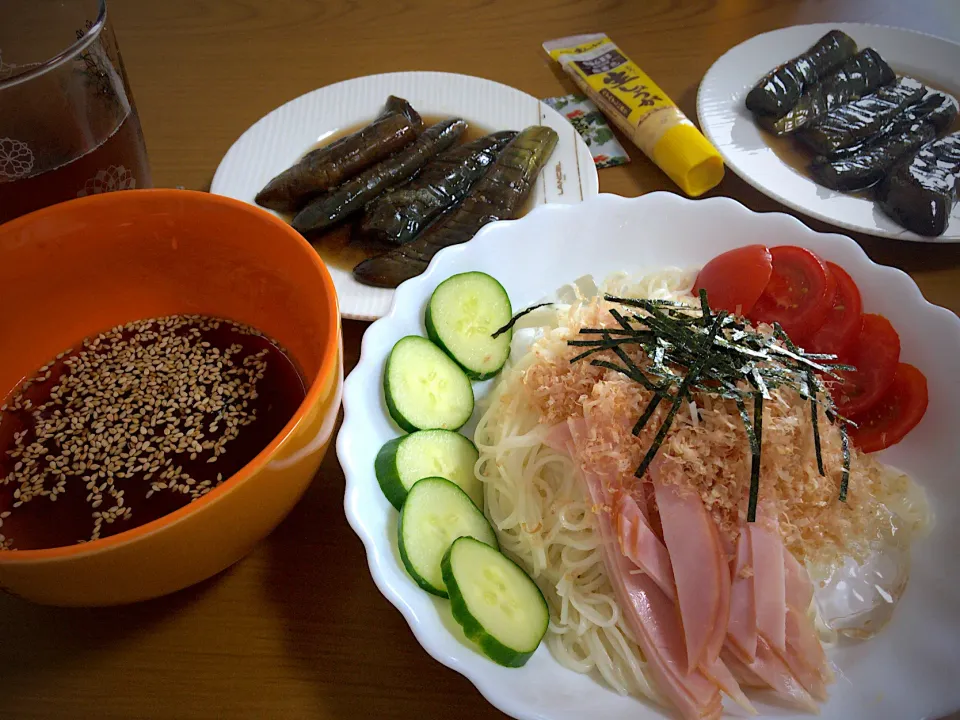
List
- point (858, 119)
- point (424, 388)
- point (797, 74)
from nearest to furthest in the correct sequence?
point (424, 388), point (858, 119), point (797, 74)

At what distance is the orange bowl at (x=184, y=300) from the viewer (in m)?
1.17

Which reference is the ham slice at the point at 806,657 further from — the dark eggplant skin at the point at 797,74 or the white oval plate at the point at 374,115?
the dark eggplant skin at the point at 797,74

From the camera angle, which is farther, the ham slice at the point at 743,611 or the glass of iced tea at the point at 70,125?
the glass of iced tea at the point at 70,125

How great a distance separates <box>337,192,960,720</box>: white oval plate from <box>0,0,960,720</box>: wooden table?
0.67 feet

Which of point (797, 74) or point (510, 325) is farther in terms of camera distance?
point (797, 74)

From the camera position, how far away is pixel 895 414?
5.34 ft

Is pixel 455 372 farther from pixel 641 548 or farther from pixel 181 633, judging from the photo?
pixel 181 633

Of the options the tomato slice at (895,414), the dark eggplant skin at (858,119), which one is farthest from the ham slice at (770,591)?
the dark eggplant skin at (858,119)

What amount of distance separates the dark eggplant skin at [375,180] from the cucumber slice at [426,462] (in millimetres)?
1076

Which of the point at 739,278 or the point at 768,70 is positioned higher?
the point at 768,70

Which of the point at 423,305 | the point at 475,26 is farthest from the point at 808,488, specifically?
the point at 475,26

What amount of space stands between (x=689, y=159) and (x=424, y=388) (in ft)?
4.40

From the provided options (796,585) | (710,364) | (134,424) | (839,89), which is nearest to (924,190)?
(839,89)

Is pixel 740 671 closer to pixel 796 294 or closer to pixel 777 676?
pixel 777 676
